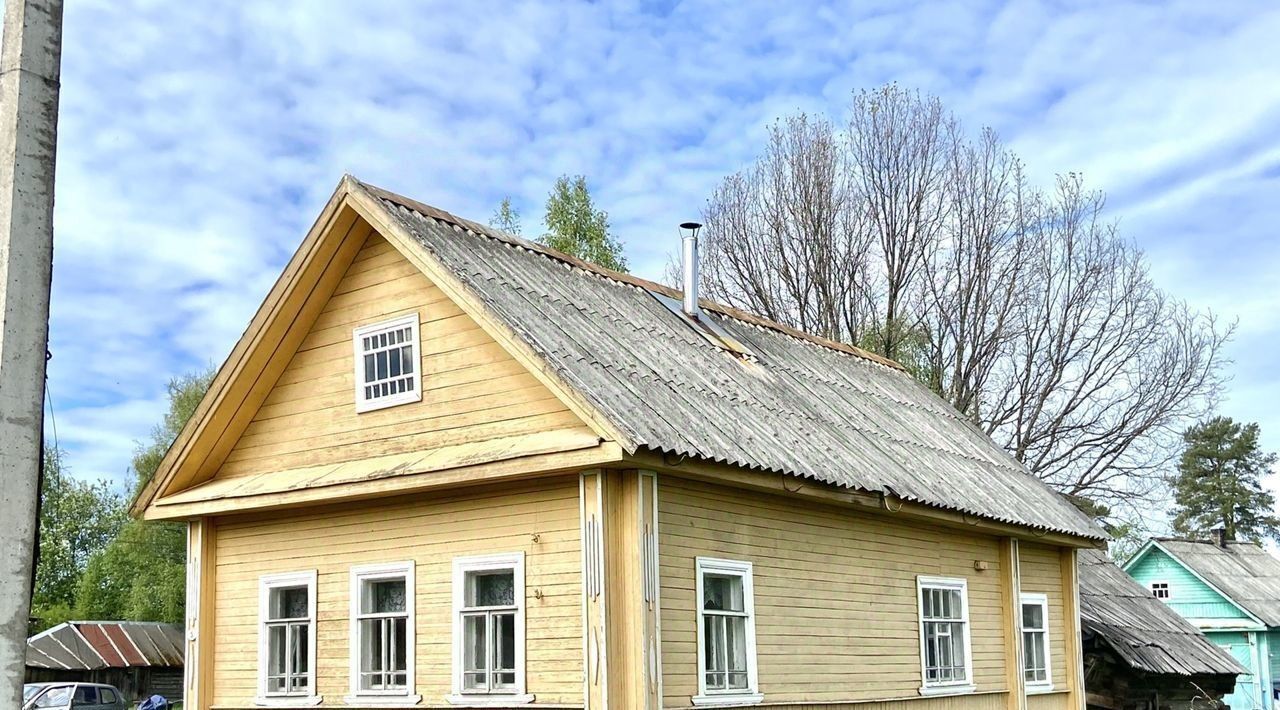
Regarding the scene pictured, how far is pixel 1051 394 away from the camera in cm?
3266

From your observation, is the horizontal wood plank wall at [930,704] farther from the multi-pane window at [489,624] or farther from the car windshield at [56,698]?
the car windshield at [56,698]


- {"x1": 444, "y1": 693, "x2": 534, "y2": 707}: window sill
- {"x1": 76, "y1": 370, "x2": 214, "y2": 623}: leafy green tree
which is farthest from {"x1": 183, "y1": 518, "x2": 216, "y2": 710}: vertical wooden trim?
{"x1": 76, "y1": 370, "x2": 214, "y2": 623}: leafy green tree

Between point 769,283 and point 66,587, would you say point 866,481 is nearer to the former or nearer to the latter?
point 769,283

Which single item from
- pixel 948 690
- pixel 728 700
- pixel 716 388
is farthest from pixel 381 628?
pixel 948 690

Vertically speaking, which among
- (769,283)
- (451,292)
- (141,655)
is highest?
(769,283)

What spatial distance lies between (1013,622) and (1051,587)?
1754mm

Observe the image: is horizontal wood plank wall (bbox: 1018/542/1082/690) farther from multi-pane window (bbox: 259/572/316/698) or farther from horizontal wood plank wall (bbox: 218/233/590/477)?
multi-pane window (bbox: 259/572/316/698)

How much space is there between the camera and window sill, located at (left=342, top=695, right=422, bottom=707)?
13.3 metres

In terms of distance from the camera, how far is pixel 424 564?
13.5 m

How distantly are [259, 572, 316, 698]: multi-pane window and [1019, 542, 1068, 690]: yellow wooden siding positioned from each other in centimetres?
963

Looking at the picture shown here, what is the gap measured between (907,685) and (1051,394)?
18451 millimetres

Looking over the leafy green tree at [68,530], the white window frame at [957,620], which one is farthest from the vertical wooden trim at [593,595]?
the leafy green tree at [68,530]

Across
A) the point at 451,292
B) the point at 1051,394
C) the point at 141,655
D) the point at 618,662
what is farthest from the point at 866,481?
the point at 141,655

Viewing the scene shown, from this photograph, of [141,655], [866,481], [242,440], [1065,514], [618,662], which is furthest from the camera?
[141,655]
